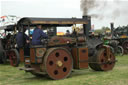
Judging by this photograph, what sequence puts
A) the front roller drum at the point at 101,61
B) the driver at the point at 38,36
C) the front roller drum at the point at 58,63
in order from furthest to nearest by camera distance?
the front roller drum at the point at 101,61 → the driver at the point at 38,36 → the front roller drum at the point at 58,63

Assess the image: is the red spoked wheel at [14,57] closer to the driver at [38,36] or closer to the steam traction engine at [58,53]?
the steam traction engine at [58,53]

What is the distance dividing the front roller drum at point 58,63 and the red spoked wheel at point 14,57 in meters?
3.40

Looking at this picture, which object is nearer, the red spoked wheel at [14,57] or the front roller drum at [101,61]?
the front roller drum at [101,61]

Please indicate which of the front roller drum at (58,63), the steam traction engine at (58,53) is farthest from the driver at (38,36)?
the front roller drum at (58,63)

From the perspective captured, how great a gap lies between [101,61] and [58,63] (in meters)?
1.76

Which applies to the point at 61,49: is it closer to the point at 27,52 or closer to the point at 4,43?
the point at 27,52

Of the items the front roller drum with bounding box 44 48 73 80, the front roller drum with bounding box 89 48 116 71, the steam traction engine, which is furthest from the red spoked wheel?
the front roller drum with bounding box 44 48 73 80

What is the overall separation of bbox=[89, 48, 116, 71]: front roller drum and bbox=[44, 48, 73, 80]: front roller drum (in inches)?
46.8

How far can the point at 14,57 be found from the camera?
31.4 ft

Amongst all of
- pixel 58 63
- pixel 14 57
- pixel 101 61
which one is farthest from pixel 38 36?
pixel 14 57

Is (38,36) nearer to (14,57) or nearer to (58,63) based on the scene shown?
(58,63)

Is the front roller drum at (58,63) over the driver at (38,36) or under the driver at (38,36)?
under

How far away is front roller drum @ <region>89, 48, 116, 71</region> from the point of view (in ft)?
23.5

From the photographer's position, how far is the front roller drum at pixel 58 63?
19.5 feet
